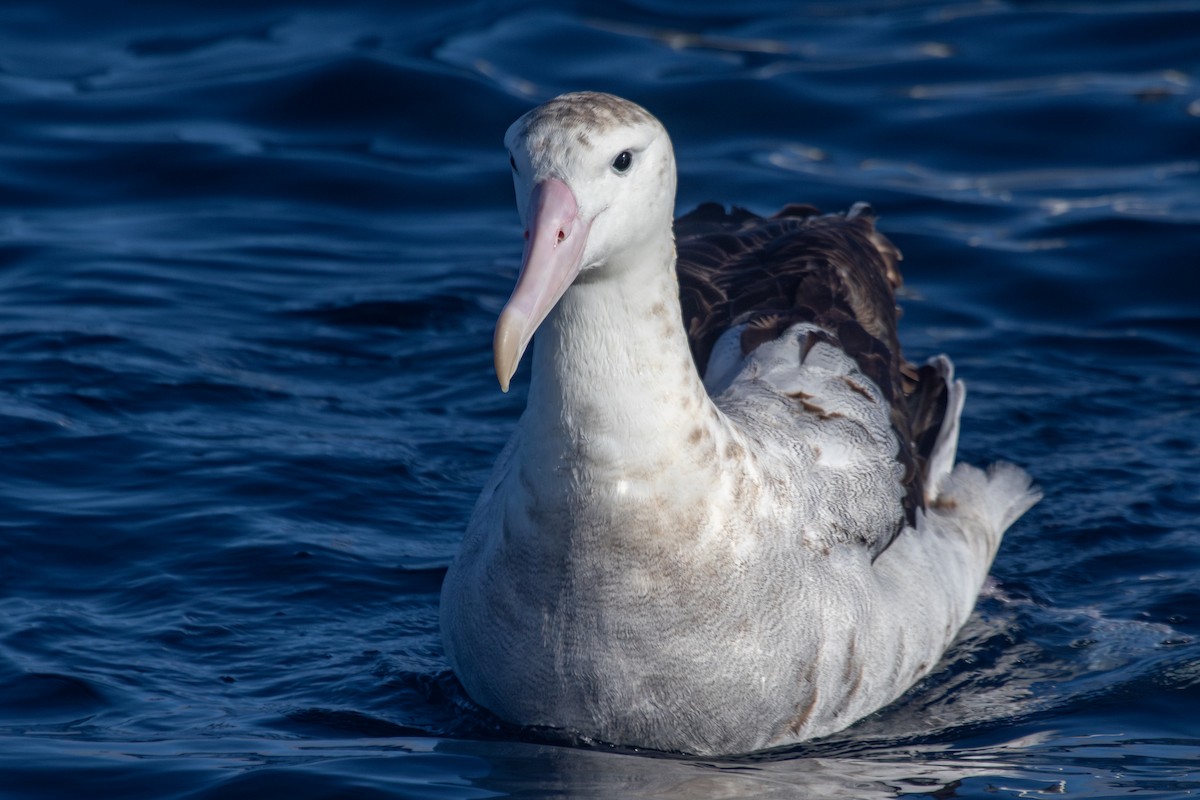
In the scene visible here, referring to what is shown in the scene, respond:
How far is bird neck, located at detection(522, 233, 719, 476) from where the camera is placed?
4.90 meters

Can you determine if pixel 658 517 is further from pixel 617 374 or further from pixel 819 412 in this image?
pixel 819 412

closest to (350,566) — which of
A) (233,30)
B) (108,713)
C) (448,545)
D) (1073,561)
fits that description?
(448,545)

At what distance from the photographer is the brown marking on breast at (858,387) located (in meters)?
6.50

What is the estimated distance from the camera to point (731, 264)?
24.6ft

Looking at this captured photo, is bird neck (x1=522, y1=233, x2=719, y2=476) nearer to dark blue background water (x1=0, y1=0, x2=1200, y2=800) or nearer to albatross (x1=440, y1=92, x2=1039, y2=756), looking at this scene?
albatross (x1=440, y1=92, x2=1039, y2=756)

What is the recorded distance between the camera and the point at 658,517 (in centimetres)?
514

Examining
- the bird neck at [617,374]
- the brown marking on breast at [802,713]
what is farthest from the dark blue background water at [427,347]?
the bird neck at [617,374]

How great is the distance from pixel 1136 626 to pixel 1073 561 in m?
0.73

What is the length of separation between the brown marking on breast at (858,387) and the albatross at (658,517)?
0.01 metres

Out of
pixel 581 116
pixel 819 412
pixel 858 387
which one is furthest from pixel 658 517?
pixel 858 387

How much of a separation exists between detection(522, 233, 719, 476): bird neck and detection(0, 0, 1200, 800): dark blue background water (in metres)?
0.96

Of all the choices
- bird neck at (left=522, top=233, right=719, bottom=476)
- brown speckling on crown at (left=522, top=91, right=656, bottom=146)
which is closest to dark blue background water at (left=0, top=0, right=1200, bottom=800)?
bird neck at (left=522, top=233, right=719, bottom=476)

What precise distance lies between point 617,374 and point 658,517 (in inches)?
18.2

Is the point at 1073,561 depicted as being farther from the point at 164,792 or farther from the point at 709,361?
the point at 164,792
